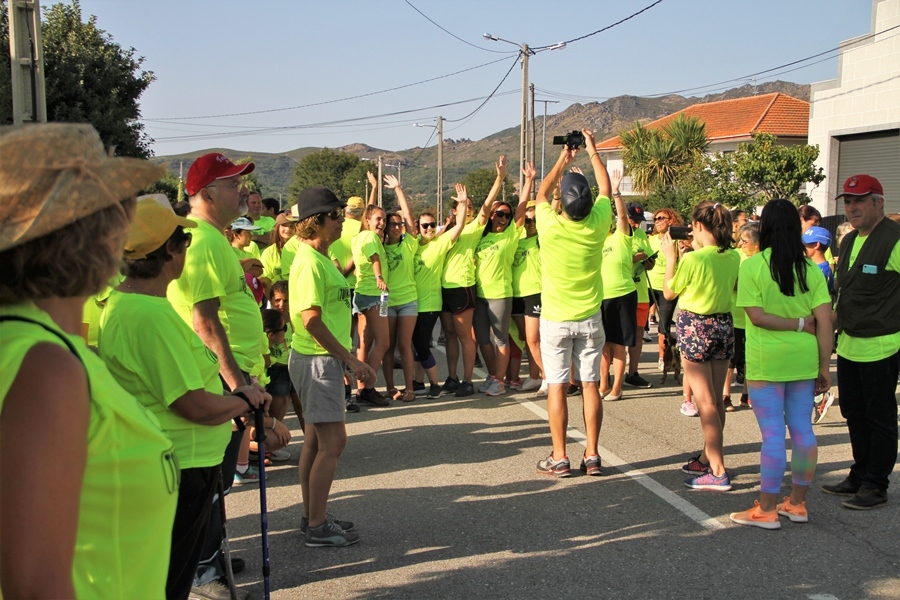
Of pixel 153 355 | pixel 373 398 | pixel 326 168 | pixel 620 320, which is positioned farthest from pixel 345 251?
pixel 326 168

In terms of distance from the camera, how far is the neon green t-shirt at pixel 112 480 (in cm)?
162

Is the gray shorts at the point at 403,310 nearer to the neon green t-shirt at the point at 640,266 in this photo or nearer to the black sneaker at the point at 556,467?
the neon green t-shirt at the point at 640,266

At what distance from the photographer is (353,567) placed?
4.73m

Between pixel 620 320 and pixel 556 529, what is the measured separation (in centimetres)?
434

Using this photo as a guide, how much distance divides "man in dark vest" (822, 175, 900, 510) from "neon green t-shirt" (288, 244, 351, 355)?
3.54 meters

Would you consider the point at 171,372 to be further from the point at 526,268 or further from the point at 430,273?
the point at 526,268

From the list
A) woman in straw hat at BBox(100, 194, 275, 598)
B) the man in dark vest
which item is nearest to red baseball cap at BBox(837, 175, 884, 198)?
the man in dark vest

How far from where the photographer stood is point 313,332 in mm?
4840

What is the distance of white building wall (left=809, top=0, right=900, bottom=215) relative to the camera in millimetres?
22984

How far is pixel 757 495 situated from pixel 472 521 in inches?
82.5

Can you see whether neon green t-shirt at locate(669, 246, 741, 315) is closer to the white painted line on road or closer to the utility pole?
the white painted line on road

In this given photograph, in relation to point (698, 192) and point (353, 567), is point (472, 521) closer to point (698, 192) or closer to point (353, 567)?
point (353, 567)

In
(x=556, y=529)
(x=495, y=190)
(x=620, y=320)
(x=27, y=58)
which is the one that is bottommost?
(x=556, y=529)

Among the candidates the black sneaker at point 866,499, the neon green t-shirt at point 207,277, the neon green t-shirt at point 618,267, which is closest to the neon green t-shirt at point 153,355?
the neon green t-shirt at point 207,277
